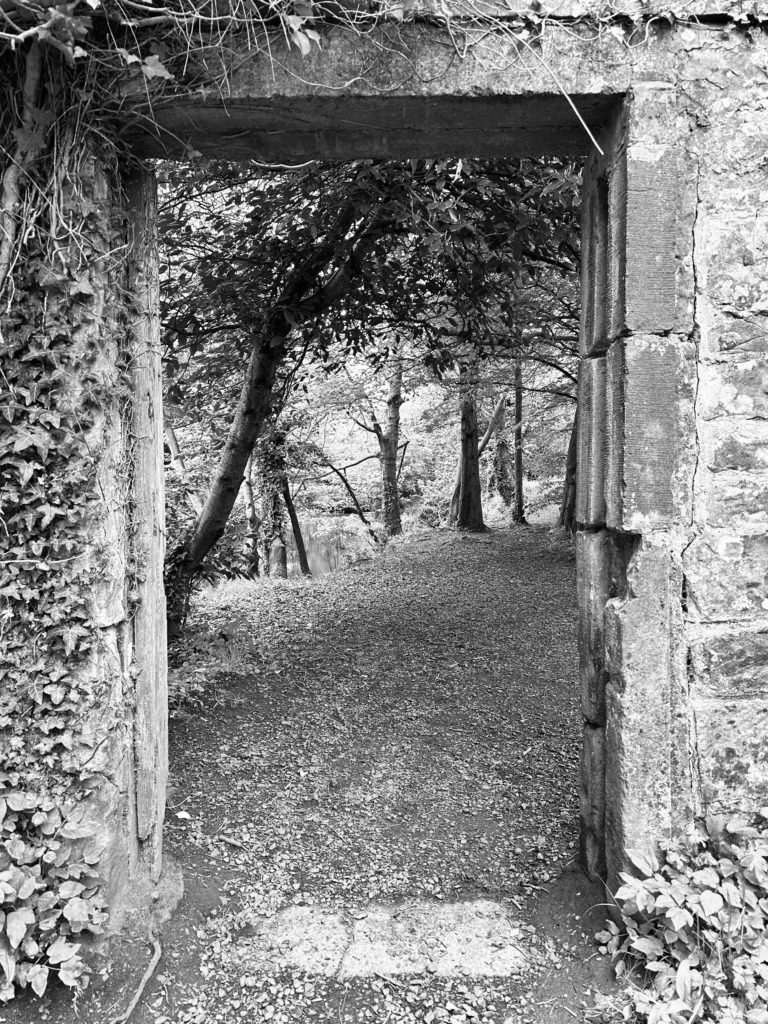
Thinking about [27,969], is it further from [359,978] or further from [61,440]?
[61,440]

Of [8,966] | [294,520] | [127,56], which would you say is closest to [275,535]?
[294,520]

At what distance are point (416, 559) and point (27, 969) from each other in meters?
7.91

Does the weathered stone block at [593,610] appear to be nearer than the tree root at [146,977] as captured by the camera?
No

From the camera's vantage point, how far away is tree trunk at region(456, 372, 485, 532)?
11.9 metres

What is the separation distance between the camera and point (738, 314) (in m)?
2.27

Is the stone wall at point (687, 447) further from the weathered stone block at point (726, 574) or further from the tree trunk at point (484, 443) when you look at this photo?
Result: the tree trunk at point (484, 443)

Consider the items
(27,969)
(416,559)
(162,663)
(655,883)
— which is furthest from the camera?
(416,559)

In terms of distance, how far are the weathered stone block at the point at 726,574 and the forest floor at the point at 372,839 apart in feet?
3.95

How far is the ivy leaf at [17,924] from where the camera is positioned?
2006 mm

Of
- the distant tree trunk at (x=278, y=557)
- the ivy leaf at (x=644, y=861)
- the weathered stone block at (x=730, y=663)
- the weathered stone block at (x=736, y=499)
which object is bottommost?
the distant tree trunk at (x=278, y=557)

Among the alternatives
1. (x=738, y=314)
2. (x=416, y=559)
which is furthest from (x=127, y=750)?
(x=416, y=559)

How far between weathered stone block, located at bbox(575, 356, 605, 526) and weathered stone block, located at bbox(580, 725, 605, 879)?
837 mm

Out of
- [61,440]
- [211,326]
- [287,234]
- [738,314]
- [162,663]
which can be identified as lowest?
[162,663]

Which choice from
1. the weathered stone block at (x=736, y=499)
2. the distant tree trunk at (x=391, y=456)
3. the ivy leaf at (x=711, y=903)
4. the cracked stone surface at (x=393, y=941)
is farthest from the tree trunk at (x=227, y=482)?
the distant tree trunk at (x=391, y=456)
